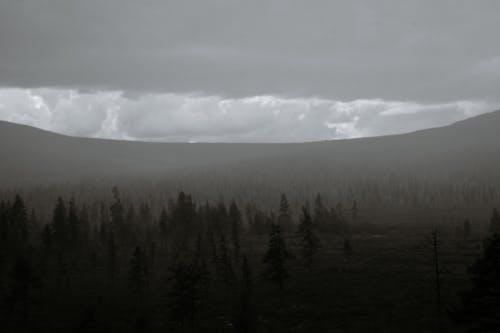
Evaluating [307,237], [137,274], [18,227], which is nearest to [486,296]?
[137,274]

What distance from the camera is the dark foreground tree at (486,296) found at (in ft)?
88.1

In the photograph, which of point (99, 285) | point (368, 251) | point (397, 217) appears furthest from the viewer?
point (397, 217)

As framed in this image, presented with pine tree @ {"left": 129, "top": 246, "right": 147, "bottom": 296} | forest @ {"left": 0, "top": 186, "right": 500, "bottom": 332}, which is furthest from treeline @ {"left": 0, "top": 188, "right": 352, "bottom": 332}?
forest @ {"left": 0, "top": 186, "right": 500, "bottom": 332}

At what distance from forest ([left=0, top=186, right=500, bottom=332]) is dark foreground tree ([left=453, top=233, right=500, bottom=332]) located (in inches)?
2.4

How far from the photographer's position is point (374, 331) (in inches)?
1705

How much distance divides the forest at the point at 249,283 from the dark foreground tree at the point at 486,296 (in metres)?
0.06

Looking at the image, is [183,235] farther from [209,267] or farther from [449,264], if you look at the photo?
[449,264]

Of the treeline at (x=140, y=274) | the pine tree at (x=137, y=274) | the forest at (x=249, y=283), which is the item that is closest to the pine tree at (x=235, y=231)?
the treeline at (x=140, y=274)

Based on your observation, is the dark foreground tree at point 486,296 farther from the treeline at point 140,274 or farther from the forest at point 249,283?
the treeline at point 140,274

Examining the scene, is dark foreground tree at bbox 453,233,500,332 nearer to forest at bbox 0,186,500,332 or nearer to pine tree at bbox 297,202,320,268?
forest at bbox 0,186,500,332

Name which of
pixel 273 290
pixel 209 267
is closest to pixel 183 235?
pixel 209 267

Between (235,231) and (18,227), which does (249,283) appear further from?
(18,227)

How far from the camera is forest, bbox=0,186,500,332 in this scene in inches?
1754

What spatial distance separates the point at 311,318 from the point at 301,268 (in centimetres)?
2717
